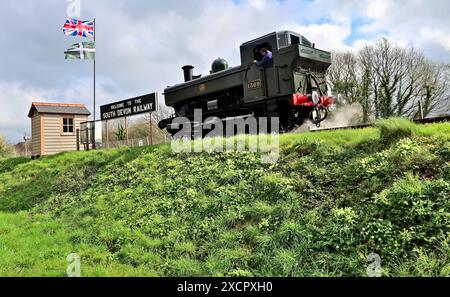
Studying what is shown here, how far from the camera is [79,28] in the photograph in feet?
58.0

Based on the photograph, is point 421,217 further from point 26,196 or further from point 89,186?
point 26,196

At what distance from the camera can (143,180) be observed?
830 cm

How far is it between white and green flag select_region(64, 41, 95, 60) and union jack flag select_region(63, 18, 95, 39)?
438 mm

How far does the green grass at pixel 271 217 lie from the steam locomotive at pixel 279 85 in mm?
2742

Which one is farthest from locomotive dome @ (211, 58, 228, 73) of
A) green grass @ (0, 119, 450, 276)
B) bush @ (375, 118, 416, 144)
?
bush @ (375, 118, 416, 144)

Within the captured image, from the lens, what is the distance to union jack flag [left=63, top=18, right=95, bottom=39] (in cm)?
1741

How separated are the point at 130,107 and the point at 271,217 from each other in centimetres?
1077

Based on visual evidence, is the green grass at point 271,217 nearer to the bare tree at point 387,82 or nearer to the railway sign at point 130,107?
the railway sign at point 130,107

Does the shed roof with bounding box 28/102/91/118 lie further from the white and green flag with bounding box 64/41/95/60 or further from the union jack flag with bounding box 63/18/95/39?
the union jack flag with bounding box 63/18/95/39

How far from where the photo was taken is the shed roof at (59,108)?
19.6 metres

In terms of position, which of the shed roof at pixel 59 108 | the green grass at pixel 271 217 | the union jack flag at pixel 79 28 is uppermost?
the union jack flag at pixel 79 28

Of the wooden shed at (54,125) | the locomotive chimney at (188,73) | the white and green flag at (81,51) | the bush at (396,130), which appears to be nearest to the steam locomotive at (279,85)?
the locomotive chimney at (188,73)
